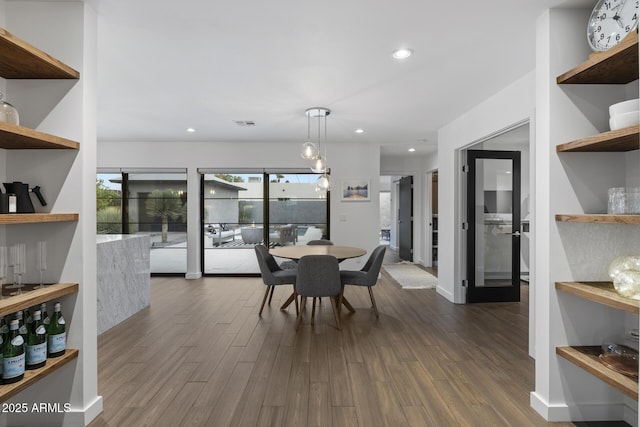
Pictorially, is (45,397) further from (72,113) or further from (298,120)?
(298,120)

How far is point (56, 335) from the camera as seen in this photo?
1.89 m

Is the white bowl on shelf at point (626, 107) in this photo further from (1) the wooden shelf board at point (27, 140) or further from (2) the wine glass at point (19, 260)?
(2) the wine glass at point (19, 260)

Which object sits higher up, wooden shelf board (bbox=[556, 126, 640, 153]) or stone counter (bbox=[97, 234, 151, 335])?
wooden shelf board (bbox=[556, 126, 640, 153])

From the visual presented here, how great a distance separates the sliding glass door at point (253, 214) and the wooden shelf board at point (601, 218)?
4.66m

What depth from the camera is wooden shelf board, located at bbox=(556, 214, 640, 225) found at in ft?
5.23

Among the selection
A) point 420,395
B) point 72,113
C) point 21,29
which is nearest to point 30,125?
point 72,113

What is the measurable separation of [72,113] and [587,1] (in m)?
3.14

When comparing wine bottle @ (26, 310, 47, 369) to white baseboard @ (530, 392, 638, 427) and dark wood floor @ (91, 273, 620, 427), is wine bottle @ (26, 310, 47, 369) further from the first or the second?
white baseboard @ (530, 392, 638, 427)

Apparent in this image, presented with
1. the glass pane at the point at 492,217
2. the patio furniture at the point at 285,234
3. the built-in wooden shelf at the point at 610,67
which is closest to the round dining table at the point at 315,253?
the glass pane at the point at 492,217

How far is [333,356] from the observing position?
291 cm

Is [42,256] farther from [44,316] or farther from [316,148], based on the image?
[316,148]

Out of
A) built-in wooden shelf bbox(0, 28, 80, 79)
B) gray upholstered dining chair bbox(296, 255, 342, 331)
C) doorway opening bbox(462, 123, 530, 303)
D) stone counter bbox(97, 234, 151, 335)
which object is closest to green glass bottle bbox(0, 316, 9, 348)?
built-in wooden shelf bbox(0, 28, 80, 79)

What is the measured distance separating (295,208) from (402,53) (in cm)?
415

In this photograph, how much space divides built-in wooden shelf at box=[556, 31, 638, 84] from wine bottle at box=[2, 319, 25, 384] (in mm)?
3289
